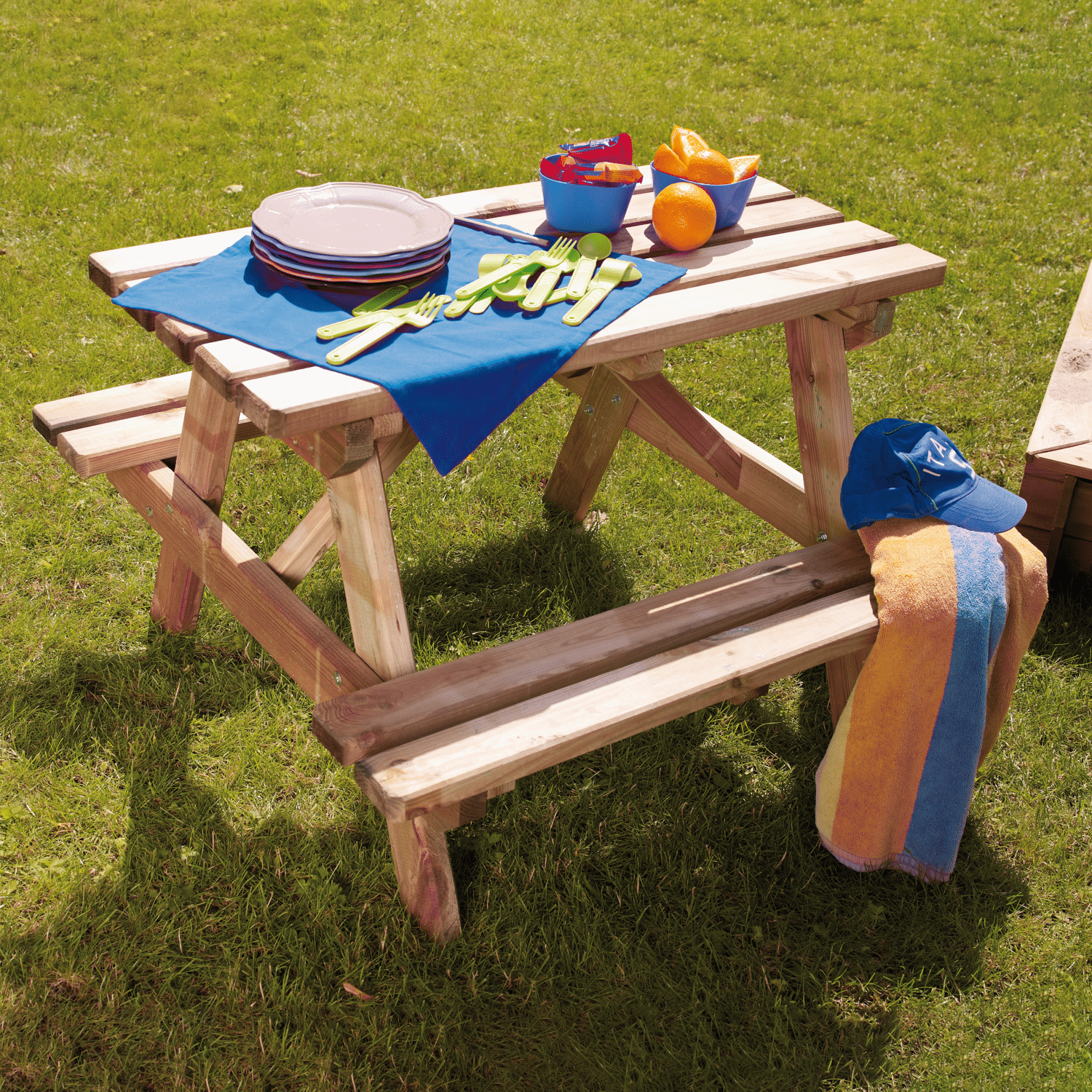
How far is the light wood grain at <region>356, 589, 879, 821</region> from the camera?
170 centimetres

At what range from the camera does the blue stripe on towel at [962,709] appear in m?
2.06

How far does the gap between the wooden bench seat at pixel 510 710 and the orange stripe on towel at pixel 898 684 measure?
0.07m

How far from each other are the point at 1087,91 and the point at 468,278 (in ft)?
21.0

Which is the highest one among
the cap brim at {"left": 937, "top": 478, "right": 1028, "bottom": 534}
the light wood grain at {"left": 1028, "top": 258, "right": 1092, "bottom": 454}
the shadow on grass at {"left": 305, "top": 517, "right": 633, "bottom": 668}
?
the cap brim at {"left": 937, "top": 478, "right": 1028, "bottom": 534}

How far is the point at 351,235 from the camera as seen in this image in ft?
6.65

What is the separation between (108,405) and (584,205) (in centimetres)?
123

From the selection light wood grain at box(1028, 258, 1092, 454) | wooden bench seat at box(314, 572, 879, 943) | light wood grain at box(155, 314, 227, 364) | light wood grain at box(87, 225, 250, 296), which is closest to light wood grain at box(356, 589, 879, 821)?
wooden bench seat at box(314, 572, 879, 943)

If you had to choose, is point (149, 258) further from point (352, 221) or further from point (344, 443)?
point (344, 443)

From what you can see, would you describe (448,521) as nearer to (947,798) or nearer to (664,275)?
(664,275)

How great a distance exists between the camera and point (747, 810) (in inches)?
98.3

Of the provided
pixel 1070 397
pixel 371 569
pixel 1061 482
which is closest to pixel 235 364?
pixel 371 569

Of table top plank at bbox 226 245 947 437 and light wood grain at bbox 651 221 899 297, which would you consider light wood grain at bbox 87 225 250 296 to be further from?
light wood grain at bbox 651 221 899 297

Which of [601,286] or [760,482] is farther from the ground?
[601,286]

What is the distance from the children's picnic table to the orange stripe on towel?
2.9 inches
